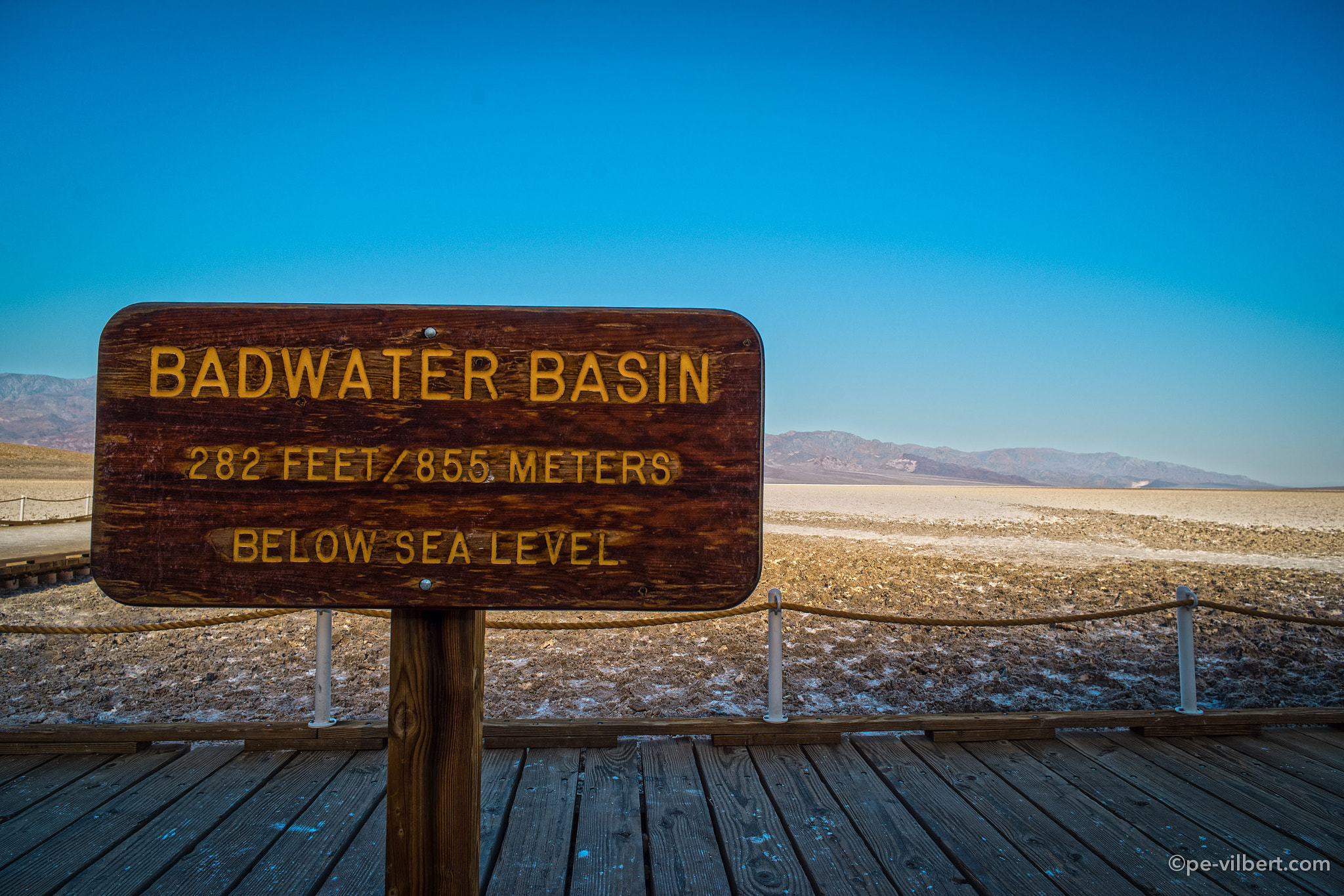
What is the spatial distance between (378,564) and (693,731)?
96.7 inches

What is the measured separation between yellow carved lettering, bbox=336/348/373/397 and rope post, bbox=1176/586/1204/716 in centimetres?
433

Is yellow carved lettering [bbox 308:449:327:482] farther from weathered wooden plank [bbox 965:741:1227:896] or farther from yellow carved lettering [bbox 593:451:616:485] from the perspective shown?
weathered wooden plank [bbox 965:741:1227:896]

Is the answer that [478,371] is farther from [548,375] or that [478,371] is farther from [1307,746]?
[1307,746]

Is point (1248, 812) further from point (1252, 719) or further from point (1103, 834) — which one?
point (1252, 719)

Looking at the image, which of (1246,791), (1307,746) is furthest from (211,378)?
(1307,746)

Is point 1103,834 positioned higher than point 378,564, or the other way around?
point 378,564

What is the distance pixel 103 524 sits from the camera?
1.71 meters

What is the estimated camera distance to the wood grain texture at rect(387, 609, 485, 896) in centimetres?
183

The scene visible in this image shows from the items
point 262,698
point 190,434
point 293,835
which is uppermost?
point 190,434

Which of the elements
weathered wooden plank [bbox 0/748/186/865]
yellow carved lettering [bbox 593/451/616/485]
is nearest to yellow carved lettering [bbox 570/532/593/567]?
yellow carved lettering [bbox 593/451/616/485]

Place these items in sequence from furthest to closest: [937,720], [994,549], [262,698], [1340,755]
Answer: [994,549], [262,698], [937,720], [1340,755]

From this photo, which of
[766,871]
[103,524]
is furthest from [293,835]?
[766,871]

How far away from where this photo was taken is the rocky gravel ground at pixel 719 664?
5.85 m

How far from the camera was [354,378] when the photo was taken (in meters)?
1.72
